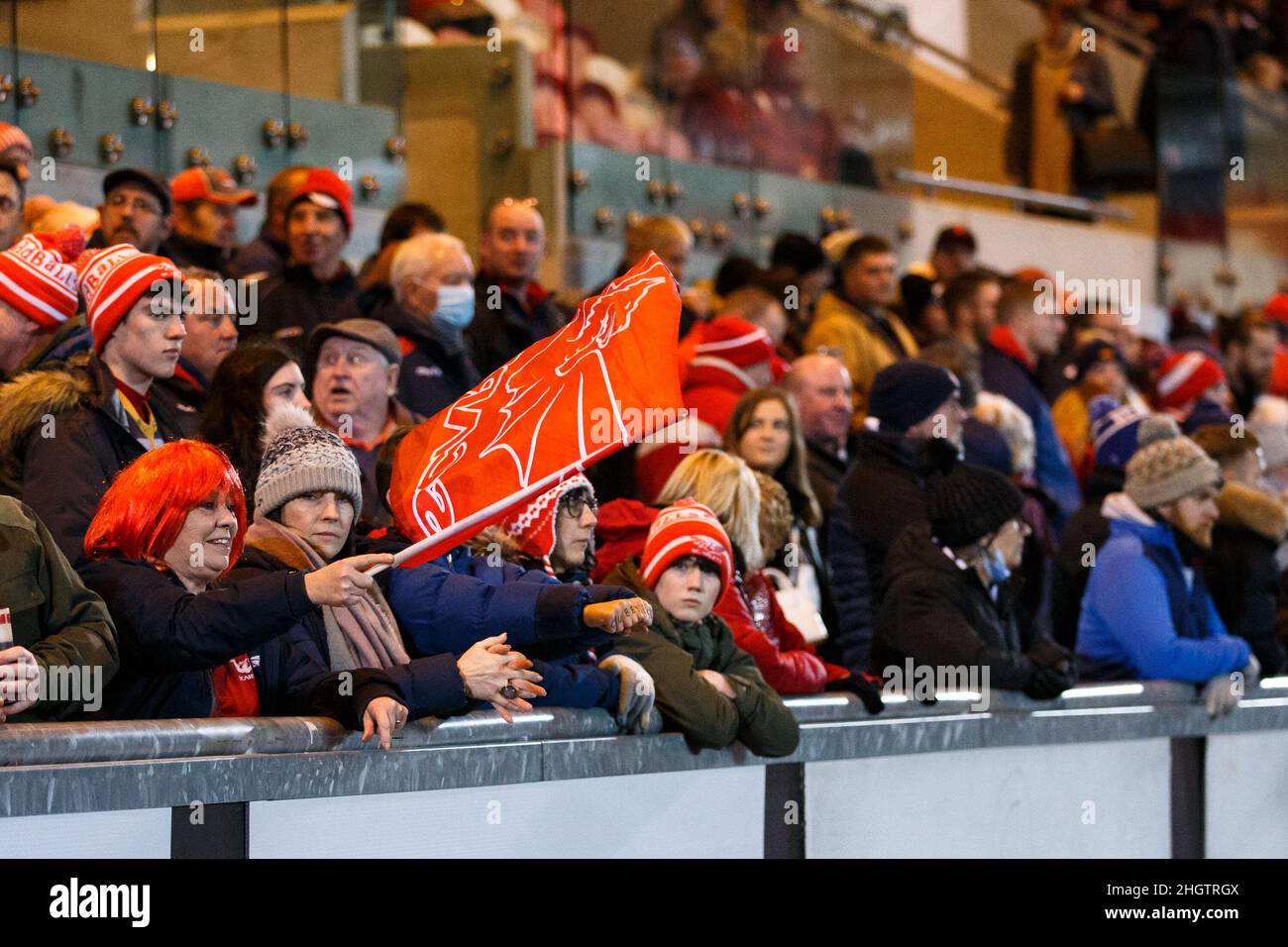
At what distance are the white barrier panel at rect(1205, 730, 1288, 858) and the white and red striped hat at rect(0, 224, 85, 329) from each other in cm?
357

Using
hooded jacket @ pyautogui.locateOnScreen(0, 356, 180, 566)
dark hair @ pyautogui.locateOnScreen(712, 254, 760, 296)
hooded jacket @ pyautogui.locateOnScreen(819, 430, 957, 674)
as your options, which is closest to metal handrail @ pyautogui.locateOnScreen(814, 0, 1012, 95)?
dark hair @ pyautogui.locateOnScreen(712, 254, 760, 296)

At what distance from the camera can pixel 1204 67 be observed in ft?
53.4

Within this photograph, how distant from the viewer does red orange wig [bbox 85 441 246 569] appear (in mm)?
4715

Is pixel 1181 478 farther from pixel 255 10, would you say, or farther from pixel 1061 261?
pixel 1061 261

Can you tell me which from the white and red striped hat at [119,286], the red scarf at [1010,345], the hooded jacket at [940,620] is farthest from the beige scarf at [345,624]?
the red scarf at [1010,345]

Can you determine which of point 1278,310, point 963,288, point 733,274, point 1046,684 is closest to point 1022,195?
point 1278,310

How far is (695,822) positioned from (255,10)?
5.33 meters

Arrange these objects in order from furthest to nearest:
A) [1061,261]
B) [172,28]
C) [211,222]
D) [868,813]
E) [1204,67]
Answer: [1204,67], [1061,261], [172,28], [211,222], [868,813]

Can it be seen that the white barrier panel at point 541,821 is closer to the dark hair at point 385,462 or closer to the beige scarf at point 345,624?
the beige scarf at point 345,624

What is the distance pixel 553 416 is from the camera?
457 cm

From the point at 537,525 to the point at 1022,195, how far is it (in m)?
10.2

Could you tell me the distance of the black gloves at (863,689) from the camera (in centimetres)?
602
